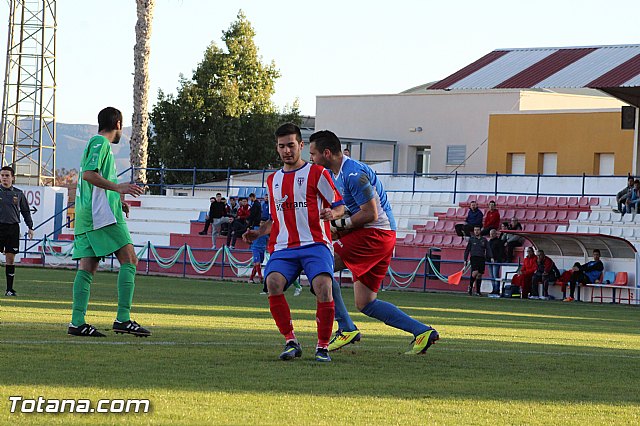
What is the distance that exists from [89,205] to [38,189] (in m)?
29.9

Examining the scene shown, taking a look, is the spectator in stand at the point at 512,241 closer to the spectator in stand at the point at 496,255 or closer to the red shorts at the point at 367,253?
the spectator in stand at the point at 496,255

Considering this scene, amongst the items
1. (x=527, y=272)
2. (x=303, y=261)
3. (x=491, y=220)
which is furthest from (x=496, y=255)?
(x=303, y=261)

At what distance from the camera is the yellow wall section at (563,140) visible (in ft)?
152

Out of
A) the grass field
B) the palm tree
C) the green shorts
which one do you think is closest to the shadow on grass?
the grass field

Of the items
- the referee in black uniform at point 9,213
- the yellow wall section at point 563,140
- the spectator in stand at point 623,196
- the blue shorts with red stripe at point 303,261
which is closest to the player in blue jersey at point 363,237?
the blue shorts with red stripe at point 303,261

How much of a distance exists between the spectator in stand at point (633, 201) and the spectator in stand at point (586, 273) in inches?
112

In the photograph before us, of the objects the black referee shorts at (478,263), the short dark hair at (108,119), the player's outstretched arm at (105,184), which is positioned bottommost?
the black referee shorts at (478,263)

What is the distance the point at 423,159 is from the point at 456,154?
8.35ft

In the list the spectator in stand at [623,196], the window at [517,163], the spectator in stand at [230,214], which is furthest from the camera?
the window at [517,163]

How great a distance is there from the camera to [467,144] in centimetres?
5719

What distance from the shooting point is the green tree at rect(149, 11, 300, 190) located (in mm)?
69312

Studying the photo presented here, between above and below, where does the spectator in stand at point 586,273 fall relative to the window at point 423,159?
below

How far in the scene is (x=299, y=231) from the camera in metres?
9.88

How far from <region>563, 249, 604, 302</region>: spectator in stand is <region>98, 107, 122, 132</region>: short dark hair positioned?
1855 cm
